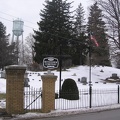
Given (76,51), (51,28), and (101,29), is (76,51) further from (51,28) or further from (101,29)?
(101,29)

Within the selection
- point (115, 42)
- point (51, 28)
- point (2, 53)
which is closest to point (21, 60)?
point (2, 53)

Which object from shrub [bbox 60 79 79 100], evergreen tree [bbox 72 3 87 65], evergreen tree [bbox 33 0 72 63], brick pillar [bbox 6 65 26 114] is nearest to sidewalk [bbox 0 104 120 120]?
brick pillar [bbox 6 65 26 114]

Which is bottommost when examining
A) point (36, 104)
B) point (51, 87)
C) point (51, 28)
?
point (36, 104)

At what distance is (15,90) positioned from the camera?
13.6m

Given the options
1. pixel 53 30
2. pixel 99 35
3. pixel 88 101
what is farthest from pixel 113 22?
pixel 88 101

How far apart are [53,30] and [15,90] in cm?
3834

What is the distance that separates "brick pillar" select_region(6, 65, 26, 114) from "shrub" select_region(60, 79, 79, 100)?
4.58m

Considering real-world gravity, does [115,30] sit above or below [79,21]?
below

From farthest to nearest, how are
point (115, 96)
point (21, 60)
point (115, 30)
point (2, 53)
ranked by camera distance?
point (21, 60) → point (2, 53) → point (115, 30) → point (115, 96)

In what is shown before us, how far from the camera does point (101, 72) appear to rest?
4762cm

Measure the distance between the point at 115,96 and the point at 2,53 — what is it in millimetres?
40765

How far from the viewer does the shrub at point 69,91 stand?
17922mm

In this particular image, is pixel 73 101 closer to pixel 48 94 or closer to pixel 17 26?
pixel 48 94

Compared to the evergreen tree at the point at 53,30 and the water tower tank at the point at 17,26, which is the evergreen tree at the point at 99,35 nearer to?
the evergreen tree at the point at 53,30
